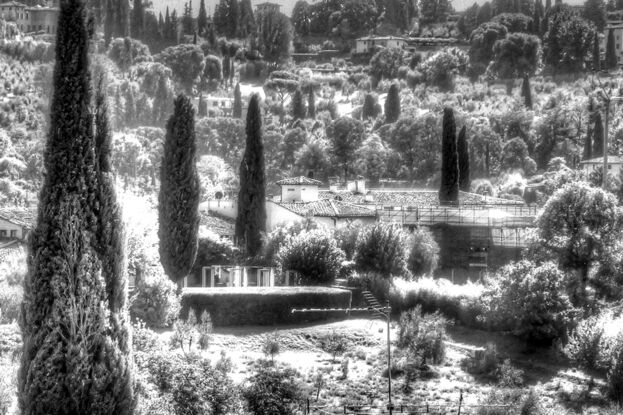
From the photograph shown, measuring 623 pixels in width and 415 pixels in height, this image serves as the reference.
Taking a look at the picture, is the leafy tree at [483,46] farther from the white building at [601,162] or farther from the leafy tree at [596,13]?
the white building at [601,162]

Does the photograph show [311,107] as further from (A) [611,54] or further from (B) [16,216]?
(B) [16,216]

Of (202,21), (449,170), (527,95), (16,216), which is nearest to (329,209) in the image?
(449,170)

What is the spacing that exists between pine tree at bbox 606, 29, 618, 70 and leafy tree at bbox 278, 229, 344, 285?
2977 inches

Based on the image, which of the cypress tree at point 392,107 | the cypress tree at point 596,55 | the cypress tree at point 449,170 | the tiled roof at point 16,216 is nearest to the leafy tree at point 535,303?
the cypress tree at point 449,170

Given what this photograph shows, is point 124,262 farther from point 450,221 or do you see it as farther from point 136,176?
point 136,176

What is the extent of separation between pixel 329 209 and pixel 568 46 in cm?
6789

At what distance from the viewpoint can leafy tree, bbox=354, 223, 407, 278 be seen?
41.8 metres

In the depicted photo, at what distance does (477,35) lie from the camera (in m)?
121

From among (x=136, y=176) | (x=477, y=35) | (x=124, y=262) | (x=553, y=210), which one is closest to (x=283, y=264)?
(x=553, y=210)

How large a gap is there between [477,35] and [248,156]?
259ft

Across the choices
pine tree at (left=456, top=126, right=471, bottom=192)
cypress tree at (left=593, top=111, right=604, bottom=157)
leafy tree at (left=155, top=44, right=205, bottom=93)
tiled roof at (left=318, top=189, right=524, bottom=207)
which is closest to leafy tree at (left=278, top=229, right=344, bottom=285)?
tiled roof at (left=318, top=189, right=524, bottom=207)

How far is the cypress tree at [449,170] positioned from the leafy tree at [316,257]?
13.0 m

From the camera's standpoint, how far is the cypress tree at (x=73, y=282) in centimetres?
1556

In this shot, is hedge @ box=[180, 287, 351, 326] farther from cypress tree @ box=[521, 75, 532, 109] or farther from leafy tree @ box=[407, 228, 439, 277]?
cypress tree @ box=[521, 75, 532, 109]
